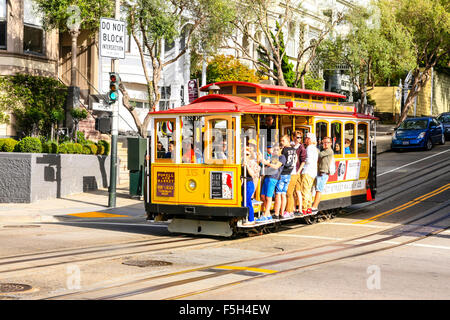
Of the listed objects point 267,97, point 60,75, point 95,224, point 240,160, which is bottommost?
point 95,224

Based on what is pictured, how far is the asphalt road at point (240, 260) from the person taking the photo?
8602 mm

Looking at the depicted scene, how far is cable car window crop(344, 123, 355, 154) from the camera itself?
1747 cm

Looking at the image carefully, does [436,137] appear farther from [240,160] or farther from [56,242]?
[56,242]

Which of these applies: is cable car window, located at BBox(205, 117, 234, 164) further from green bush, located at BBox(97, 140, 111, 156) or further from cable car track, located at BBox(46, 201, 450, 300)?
green bush, located at BBox(97, 140, 111, 156)

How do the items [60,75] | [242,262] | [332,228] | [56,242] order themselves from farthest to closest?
[60,75]
[332,228]
[56,242]
[242,262]

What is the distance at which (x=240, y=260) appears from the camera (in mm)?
11250

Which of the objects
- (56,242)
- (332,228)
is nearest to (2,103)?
(56,242)

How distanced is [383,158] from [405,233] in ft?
54.8

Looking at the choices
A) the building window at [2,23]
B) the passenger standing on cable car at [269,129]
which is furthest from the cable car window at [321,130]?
the building window at [2,23]

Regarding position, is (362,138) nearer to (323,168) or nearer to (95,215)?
(323,168)

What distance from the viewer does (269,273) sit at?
9898 mm

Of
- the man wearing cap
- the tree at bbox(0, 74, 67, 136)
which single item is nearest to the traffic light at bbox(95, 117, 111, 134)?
the tree at bbox(0, 74, 67, 136)

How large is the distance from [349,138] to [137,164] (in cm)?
744

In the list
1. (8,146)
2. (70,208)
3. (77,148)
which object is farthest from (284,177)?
(77,148)
